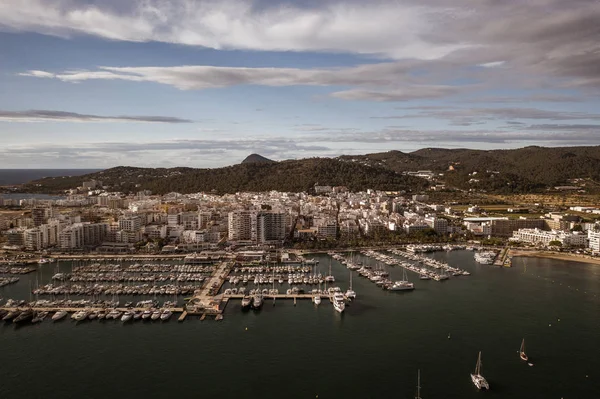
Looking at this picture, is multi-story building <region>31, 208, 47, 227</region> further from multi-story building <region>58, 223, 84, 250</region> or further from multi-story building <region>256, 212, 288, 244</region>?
multi-story building <region>256, 212, 288, 244</region>

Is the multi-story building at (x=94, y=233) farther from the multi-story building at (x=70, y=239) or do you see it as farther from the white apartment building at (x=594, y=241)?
the white apartment building at (x=594, y=241)

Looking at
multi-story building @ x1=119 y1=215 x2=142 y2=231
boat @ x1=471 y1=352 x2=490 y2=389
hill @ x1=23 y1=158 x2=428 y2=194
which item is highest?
hill @ x1=23 y1=158 x2=428 y2=194

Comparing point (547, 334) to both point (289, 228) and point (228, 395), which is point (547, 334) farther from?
point (289, 228)

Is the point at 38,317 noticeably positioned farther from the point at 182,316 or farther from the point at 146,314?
the point at 182,316

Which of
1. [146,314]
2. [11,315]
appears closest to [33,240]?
[11,315]

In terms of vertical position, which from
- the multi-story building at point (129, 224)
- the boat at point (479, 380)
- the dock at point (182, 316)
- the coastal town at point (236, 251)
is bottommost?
the boat at point (479, 380)

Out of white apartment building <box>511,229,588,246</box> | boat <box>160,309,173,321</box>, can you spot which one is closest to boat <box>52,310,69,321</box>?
boat <box>160,309,173,321</box>

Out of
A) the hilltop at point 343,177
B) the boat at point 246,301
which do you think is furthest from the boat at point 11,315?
the hilltop at point 343,177
